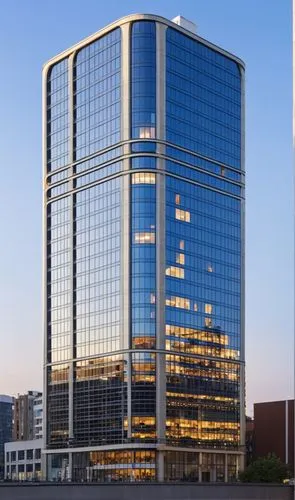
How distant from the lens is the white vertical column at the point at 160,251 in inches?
7028

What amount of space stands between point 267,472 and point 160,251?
55.2 metres

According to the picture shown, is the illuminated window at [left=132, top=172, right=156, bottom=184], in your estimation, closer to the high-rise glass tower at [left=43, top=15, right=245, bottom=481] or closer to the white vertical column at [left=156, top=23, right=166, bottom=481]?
the high-rise glass tower at [left=43, top=15, right=245, bottom=481]

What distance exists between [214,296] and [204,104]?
142 feet

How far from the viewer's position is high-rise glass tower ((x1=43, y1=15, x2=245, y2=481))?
18075 cm

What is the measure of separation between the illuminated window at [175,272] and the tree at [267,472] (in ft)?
160

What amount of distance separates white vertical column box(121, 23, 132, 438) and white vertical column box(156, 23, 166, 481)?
19.8ft

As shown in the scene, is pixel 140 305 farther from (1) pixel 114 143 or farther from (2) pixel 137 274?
(1) pixel 114 143

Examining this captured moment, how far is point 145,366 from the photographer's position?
590 feet

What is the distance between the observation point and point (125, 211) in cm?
18688

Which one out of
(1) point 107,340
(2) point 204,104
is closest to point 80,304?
(1) point 107,340

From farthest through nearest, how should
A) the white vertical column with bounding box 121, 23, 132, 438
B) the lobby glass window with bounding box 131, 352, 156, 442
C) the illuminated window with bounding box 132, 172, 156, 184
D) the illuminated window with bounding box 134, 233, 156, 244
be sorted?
the illuminated window with bounding box 132, 172, 156, 184, the illuminated window with bounding box 134, 233, 156, 244, the white vertical column with bounding box 121, 23, 132, 438, the lobby glass window with bounding box 131, 352, 156, 442
